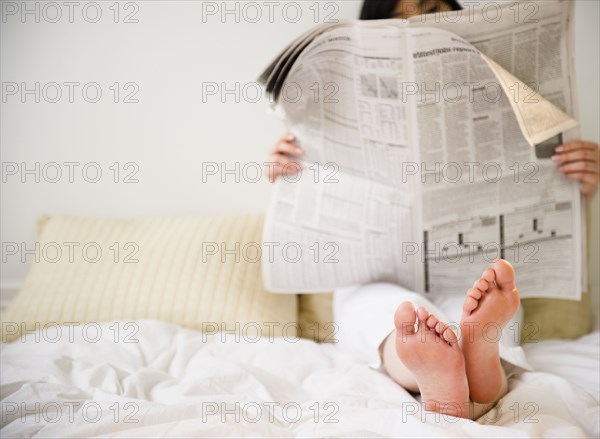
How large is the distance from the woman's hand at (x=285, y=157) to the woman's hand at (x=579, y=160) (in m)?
0.45

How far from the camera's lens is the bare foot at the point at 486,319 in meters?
0.67

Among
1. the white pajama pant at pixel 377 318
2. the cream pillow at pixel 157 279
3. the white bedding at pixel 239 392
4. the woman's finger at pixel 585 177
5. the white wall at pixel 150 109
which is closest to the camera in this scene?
the white bedding at pixel 239 392

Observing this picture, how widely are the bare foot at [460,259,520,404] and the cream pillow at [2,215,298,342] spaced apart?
0.46 m

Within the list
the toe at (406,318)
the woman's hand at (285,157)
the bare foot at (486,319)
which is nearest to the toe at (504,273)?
the bare foot at (486,319)

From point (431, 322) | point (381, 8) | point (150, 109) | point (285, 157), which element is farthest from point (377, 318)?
point (150, 109)

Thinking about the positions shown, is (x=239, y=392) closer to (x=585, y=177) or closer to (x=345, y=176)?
(x=345, y=176)

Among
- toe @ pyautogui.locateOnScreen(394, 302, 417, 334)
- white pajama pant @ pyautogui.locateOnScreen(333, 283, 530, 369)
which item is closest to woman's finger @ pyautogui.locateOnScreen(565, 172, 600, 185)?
white pajama pant @ pyautogui.locateOnScreen(333, 283, 530, 369)

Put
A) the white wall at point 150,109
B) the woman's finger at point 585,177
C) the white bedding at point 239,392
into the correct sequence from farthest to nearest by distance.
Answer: the white wall at point 150,109, the woman's finger at point 585,177, the white bedding at point 239,392

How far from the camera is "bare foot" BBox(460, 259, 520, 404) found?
67 centimetres

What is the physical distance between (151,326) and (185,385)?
0.24m

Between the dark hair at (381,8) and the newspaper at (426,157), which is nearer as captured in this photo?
the newspaper at (426,157)

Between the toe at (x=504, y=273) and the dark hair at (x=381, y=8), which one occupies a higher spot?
the dark hair at (x=381, y=8)

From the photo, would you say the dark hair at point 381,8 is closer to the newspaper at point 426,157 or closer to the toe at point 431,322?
the newspaper at point 426,157

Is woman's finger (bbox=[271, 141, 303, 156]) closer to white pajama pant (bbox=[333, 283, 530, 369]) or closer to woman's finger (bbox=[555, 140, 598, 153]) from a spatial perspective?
white pajama pant (bbox=[333, 283, 530, 369])
